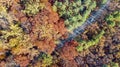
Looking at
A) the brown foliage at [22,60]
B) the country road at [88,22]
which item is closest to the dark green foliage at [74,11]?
the country road at [88,22]

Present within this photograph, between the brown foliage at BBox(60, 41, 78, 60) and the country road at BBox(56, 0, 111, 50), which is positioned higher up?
the country road at BBox(56, 0, 111, 50)

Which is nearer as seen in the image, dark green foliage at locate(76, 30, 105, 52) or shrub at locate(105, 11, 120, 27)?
dark green foliage at locate(76, 30, 105, 52)

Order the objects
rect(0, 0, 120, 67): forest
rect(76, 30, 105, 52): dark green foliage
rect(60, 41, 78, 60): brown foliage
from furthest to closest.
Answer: rect(76, 30, 105, 52): dark green foliage → rect(60, 41, 78, 60): brown foliage → rect(0, 0, 120, 67): forest

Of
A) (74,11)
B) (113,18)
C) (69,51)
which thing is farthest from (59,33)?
(113,18)

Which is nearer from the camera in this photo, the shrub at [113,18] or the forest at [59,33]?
the forest at [59,33]

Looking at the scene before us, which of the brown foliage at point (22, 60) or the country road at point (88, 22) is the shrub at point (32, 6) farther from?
the country road at point (88, 22)

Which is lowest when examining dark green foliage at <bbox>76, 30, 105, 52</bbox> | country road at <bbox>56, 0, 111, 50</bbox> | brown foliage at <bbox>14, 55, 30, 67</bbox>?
brown foliage at <bbox>14, 55, 30, 67</bbox>

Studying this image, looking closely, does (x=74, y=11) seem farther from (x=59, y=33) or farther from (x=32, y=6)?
(x=32, y=6)

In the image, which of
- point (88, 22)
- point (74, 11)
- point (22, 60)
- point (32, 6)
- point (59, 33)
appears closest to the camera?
point (32, 6)

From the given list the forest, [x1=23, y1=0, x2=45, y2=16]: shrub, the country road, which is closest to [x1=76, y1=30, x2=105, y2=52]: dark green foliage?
the forest

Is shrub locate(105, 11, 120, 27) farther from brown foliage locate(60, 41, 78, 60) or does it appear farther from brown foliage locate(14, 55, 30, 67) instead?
brown foliage locate(14, 55, 30, 67)

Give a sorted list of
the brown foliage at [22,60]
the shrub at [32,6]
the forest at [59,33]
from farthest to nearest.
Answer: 1. the brown foliage at [22,60]
2. the forest at [59,33]
3. the shrub at [32,6]
